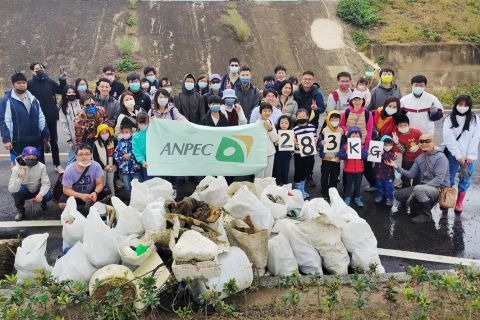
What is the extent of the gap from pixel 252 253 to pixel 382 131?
3701 millimetres

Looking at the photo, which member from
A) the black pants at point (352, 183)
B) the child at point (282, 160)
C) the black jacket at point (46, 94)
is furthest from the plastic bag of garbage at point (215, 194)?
the black jacket at point (46, 94)

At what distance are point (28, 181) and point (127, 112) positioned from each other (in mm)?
1727

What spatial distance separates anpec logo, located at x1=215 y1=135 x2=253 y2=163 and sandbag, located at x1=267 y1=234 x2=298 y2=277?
8.16ft

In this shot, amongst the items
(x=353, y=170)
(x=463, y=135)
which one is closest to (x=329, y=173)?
(x=353, y=170)

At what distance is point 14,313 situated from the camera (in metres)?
3.54

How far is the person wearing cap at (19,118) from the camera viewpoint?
713 centimetres

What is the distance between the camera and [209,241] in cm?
390

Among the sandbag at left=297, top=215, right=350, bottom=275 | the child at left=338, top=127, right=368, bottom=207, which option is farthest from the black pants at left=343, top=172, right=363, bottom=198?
the sandbag at left=297, top=215, right=350, bottom=275

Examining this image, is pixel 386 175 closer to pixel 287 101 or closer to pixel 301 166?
pixel 301 166

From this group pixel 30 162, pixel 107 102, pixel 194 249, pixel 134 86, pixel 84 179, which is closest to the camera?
pixel 194 249

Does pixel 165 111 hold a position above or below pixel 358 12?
below

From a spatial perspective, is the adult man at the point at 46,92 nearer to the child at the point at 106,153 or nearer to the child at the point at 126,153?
the child at the point at 106,153

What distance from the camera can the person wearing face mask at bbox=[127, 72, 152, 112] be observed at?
7934 millimetres

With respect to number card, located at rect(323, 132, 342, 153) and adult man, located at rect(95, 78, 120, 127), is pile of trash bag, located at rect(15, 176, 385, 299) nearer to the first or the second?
number card, located at rect(323, 132, 342, 153)
